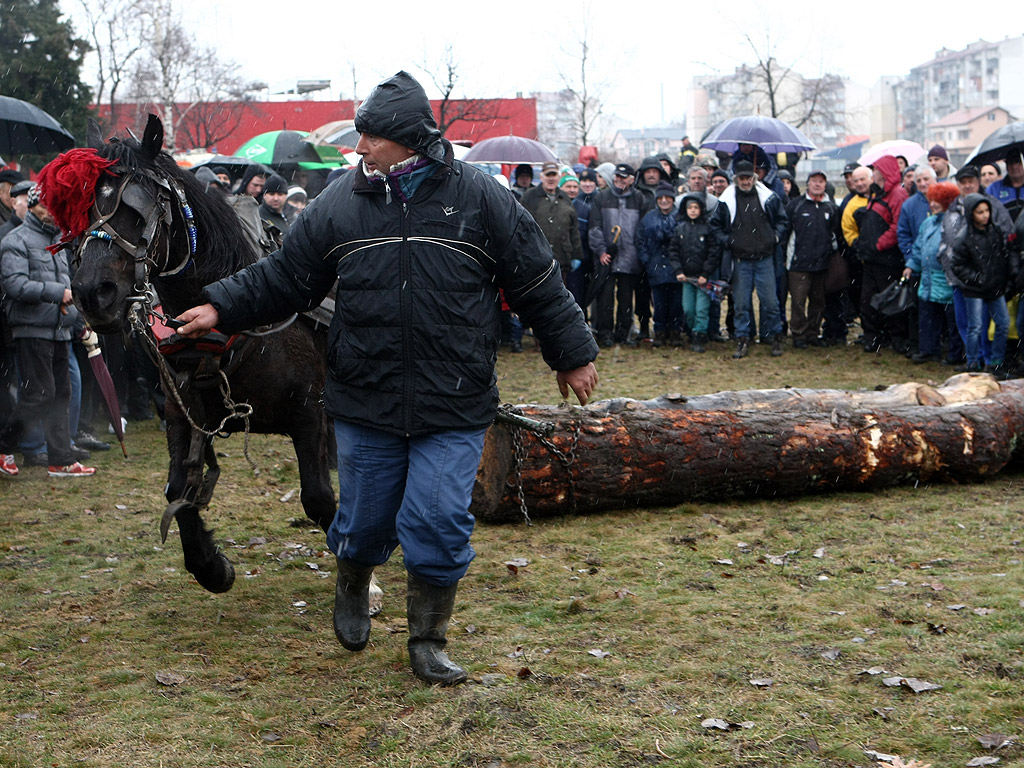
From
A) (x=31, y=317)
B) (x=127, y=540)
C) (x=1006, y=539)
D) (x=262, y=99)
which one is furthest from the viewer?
(x=262, y=99)

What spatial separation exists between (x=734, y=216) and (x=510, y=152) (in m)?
4.03

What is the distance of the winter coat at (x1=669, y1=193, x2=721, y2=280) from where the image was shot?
44.8 ft

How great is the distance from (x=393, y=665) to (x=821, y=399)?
419 centimetres

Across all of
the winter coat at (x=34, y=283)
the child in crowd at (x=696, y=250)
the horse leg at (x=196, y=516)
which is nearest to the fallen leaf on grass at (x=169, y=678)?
the horse leg at (x=196, y=516)

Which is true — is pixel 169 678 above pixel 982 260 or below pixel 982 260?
below

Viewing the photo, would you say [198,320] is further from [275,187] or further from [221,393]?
[275,187]

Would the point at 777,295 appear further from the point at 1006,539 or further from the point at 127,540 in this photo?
the point at 127,540

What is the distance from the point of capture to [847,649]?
4.79 m

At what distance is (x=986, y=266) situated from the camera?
1124cm

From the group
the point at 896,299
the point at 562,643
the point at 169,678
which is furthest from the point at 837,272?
the point at 169,678

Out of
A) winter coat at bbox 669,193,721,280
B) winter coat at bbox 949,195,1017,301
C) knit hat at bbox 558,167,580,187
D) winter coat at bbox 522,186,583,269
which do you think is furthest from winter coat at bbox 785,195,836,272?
knit hat at bbox 558,167,580,187

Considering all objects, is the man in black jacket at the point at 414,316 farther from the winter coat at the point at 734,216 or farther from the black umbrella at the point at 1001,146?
the winter coat at the point at 734,216

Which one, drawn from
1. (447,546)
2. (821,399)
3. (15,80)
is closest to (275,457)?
(821,399)

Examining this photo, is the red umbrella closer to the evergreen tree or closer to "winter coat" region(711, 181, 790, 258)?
"winter coat" region(711, 181, 790, 258)
